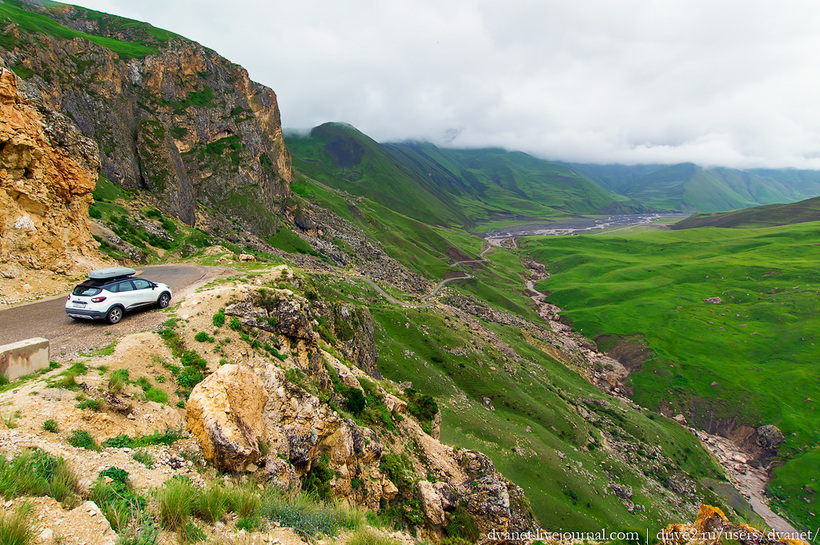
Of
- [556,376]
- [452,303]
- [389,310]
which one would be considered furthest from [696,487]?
[452,303]

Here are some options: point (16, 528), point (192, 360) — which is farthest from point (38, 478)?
point (192, 360)

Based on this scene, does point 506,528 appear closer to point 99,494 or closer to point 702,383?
point 99,494

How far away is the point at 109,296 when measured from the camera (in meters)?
17.3

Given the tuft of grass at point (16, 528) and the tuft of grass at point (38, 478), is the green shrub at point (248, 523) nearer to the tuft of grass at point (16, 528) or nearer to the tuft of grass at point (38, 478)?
the tuft of grass at point (38, 478)

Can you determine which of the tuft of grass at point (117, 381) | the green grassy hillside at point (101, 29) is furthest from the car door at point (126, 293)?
the green grassy hillside at point (101, 29)

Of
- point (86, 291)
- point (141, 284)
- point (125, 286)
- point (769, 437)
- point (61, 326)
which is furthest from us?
point (769, 437)

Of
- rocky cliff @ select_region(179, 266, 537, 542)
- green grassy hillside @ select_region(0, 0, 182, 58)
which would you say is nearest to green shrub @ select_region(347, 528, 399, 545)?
rocky cliff @ select_region(179, 266, 537, 542)

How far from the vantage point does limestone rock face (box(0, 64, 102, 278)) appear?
67.9 ft

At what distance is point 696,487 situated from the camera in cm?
6888

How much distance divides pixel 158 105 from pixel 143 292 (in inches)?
3250

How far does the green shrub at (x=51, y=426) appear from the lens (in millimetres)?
9633

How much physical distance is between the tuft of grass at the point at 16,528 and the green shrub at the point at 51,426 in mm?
4993

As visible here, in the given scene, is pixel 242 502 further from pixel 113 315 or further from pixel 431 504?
pixel 113 315

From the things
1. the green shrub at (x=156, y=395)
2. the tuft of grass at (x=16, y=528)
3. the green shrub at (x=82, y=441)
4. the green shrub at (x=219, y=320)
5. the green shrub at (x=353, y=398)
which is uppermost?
the tuft of grass at (x=16, y=528)
